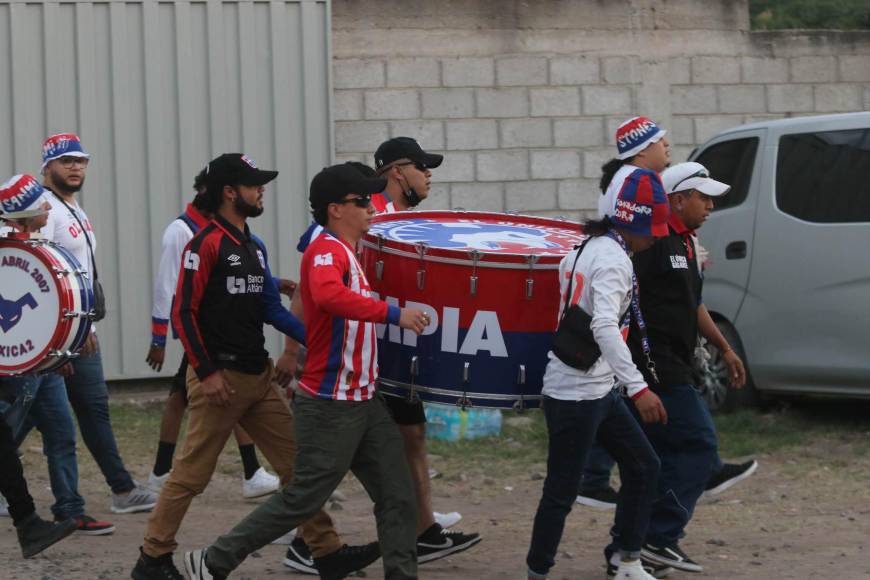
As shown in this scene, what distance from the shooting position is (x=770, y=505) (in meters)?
7.83

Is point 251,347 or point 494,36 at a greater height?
point 494,36

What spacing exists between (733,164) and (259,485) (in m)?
3.95

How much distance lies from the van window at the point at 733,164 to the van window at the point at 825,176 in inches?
11.0

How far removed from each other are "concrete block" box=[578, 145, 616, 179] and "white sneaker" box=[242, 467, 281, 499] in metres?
4.28

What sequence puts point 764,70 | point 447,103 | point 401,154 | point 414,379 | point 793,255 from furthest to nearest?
point 764,70 → point 447,103 → point 793,255 → point 401,154 → point 414,379

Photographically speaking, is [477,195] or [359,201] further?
[477,195]

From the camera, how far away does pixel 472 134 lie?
36.5 ft

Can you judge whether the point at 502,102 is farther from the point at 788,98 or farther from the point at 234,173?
the point at 234,173

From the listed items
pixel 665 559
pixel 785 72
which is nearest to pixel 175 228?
pixel 665 559

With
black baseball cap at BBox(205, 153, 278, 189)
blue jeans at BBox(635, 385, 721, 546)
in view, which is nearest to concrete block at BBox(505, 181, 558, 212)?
blue jeans at BBox(635, 385, 721, 546)

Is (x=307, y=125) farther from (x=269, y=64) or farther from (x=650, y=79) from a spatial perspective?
(x=650, y=79)

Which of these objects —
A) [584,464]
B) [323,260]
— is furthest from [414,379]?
[584,464]

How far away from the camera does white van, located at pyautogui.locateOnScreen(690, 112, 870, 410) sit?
29.4ft

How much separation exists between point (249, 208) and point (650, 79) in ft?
20.0
